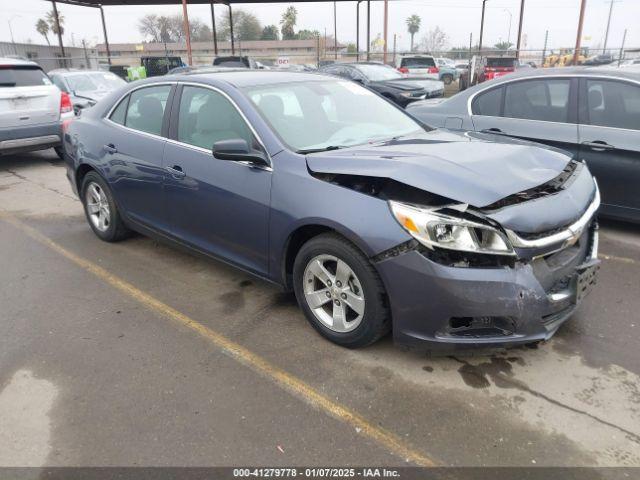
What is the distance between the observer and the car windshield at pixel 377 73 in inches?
527

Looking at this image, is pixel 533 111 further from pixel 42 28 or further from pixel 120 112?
pixel 42 28

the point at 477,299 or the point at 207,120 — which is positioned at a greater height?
the point at 207,120

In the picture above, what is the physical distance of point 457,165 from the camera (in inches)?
117

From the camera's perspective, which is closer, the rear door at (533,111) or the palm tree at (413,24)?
the rear door at (533,111)

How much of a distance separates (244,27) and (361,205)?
299 feet

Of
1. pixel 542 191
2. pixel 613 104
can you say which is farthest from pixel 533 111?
pixel 542 191

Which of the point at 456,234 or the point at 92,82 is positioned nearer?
the point at 456,234

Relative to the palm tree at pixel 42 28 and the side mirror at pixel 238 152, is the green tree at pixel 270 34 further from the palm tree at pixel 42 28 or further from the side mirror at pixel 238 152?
the side mirror at pixel 238 152

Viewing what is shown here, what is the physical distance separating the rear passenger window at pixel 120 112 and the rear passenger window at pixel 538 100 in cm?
386

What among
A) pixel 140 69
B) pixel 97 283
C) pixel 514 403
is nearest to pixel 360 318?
pixel 514 403

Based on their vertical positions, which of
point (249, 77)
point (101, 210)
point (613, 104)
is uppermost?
point (249, 77)

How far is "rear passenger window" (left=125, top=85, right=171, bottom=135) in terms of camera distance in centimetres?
428

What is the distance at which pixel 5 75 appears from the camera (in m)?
8.45

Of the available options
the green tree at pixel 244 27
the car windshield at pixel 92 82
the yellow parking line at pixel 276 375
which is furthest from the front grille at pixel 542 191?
the green tree at pixel 244 27
